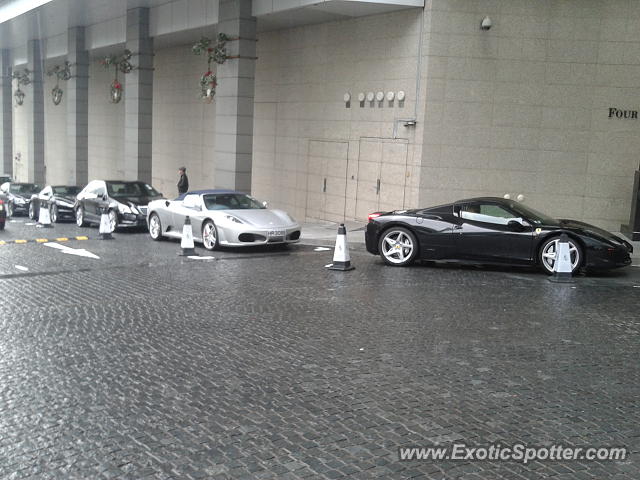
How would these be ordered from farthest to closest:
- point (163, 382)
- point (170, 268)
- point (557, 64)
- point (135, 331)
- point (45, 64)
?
point (45, 64)
point (557, 64)
point (170, 268)
point (135, 331)
point (163, 382)

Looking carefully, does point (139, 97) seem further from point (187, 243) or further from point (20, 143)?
point (20, 143)

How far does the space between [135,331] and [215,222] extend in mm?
7978

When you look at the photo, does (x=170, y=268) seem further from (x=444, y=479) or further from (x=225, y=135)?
(x=225, y=135)

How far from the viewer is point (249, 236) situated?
1614cm

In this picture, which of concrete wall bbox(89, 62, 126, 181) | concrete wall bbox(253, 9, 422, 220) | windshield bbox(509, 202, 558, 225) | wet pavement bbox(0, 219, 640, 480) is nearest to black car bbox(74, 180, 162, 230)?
concrete wall bbox(253, 9, 422, 220)

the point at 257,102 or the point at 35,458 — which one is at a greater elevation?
the point at 257,102

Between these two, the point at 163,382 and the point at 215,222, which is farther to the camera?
the point at 215,222

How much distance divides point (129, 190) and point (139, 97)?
10.0 meters

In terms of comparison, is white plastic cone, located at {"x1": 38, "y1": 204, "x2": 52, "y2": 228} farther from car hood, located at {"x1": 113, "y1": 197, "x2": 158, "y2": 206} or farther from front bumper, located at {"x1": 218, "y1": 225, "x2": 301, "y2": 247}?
front bumper, located at {"x1": 218, "y1": 225, "x2": 301, "y2": 247}

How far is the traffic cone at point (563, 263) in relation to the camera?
12.2m

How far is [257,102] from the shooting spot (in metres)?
27.4

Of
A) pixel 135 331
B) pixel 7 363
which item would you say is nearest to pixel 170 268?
pixel 135 331

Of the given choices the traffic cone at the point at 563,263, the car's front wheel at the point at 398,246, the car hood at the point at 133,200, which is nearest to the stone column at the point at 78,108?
the car hood at the point at 133,200

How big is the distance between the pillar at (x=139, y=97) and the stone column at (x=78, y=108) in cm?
777
